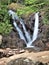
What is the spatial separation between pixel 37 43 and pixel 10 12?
16.0ft

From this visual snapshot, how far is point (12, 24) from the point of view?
20.2m

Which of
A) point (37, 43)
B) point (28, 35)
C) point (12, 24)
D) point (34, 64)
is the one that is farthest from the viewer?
point (12, 24)

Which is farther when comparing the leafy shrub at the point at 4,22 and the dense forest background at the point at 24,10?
the leafy shrub at the point at 4,22

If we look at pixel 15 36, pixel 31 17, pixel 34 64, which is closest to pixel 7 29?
pixel 15 36

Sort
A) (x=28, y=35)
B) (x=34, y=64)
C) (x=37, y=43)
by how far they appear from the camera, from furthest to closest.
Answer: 1. (x=28, y=35)
2. (x=37, y=43)
3. (x=34, y=64)

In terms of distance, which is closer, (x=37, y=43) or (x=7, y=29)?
(x=37, y=43)

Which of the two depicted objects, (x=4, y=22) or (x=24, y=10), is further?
(x=4, y=22)

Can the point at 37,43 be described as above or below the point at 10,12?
below

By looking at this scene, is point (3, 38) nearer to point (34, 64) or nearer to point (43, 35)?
point (43, 35)

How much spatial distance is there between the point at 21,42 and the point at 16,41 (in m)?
0.37

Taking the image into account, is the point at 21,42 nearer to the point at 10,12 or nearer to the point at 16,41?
Answer: the point at 16,41

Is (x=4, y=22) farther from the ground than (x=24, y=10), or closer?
closer

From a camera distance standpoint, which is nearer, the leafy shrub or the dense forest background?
the dense forest background

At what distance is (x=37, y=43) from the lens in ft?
58.4
